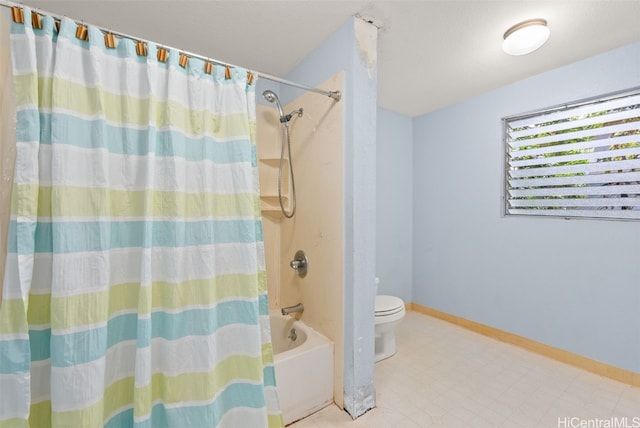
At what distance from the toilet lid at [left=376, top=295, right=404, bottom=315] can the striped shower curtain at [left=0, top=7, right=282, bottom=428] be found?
982mm

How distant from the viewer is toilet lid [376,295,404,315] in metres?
1.96

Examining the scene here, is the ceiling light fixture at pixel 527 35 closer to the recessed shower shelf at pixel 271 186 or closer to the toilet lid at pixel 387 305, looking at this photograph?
the recessed shower shelf at pixel 271 186

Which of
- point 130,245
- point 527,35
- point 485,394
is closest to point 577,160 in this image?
point 527,35

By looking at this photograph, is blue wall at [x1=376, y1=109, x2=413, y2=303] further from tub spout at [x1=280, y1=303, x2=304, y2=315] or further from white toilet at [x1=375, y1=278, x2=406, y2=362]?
tub spout at [x1=280, y1=303, x2=304, y2=315]

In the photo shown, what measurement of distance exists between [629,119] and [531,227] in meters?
0.87

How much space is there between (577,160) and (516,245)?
74 cm

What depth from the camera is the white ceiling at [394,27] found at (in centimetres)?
141

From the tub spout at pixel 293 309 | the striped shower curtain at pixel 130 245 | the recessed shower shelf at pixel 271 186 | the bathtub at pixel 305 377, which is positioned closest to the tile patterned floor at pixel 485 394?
the bathtub at pixel 305 377

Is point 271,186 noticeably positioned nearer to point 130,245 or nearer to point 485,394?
point 130,245

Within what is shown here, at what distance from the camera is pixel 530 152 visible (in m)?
2.20

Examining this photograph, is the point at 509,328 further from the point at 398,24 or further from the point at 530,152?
the point at 398,24

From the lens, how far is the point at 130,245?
102 centimetres

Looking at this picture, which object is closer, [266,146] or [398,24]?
[398,24]

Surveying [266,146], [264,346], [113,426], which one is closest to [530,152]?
[266,146]
